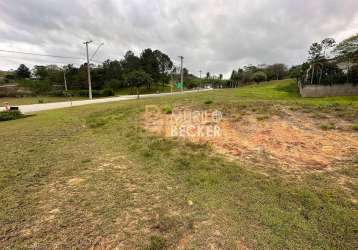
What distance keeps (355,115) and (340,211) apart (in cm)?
580

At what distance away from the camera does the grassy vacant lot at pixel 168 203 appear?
2.21 m

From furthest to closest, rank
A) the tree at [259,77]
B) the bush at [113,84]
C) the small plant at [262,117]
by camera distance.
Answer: the tree at [259,77] < the bush at [113,84] < the small plant at [262,117]

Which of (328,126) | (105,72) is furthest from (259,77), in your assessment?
(328,126)

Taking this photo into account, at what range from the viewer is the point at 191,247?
2111mm

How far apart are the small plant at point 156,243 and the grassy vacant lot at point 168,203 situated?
1cm

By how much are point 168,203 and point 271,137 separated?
12.9 ft

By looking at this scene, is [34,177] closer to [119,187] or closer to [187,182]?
[119,187]

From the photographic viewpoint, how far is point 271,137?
18.4 ft

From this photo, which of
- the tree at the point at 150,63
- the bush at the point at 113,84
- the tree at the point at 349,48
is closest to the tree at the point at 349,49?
the tree at the point at 349,48

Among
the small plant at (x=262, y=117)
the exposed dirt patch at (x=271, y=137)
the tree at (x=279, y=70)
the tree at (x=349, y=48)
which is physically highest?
the tree at (x=279, y=70)

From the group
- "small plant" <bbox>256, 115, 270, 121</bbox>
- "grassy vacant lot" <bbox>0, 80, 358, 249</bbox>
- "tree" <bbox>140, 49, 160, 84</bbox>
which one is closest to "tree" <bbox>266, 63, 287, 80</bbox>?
"tree" <bbox>140, 49, 160, 84</bbox>

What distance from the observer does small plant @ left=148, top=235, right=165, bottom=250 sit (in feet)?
6.84

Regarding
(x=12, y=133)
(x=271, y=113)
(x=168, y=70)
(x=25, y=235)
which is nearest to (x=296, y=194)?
(x=25, y=235)

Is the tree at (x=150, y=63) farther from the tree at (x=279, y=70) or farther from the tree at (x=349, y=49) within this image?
the tree at (x=349, y=49)
